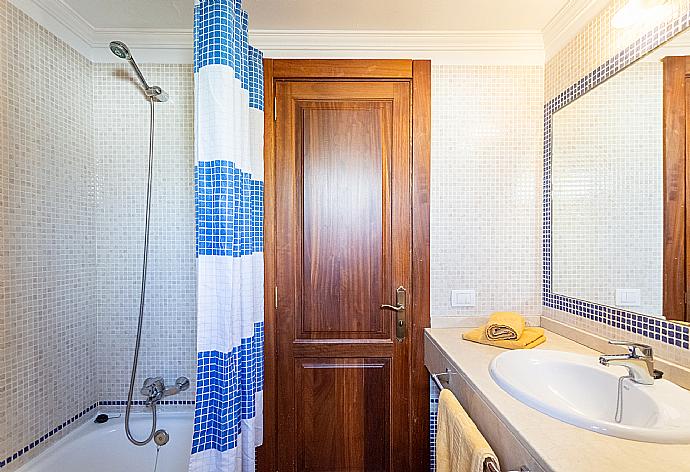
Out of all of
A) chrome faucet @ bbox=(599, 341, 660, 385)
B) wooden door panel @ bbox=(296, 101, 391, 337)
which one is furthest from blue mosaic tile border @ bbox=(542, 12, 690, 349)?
wooden door panel @ bbox=(296, 101, 391, 337)

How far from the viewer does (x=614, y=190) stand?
1750mm

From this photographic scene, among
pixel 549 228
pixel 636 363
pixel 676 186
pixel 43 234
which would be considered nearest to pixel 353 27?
pixel 549 228

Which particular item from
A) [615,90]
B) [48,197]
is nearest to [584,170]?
[615,90]

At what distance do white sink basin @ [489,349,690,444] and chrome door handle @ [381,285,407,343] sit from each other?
2.39 ft

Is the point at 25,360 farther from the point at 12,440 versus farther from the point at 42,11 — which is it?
the point at 42,11

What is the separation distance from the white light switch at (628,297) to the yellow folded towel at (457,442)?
2.38 ft

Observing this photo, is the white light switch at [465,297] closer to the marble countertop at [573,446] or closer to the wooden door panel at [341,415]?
the wooden door panel at [341,415]

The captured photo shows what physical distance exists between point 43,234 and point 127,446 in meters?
1.09

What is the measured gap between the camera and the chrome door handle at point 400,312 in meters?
2.38

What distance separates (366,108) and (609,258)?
134 cm

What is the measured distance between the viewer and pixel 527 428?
1135 millimetres

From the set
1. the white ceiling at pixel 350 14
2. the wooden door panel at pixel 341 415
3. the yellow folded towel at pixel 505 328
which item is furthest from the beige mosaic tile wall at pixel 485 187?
the wooden door panel at pixel 341 415

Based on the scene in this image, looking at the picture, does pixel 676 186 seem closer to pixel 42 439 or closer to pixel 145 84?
pixel 145 84

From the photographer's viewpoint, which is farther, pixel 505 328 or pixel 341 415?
pixel 341 415
